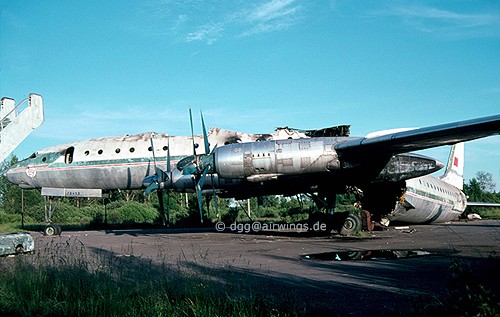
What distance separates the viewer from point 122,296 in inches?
246

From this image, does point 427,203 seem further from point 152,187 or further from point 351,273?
point 351,273

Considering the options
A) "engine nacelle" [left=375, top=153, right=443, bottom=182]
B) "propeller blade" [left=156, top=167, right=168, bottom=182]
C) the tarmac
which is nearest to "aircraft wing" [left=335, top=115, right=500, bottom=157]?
"engine nacelle" [left=375, top=153, right=443, bottom=182]

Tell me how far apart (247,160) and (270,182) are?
1378 mm

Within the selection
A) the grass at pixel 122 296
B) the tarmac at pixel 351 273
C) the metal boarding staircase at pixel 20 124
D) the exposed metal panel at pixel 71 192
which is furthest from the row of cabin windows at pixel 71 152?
the grass at pixel 122 296

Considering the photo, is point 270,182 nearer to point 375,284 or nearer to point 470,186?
point 375,284

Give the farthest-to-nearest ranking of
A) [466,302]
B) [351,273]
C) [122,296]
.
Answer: [351,273], [122,296], [466,302]

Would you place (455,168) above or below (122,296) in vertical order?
above

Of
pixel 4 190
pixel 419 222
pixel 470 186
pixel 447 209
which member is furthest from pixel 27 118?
pixel 4 190

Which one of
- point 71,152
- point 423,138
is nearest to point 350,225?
point 423,138

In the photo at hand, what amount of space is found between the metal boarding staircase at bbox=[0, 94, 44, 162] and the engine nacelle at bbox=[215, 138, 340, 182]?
6.29 meters

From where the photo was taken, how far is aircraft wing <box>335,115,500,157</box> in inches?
519

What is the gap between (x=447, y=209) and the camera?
28.2 m

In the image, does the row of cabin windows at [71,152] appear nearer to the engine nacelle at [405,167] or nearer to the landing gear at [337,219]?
the landing gear at [337,219]

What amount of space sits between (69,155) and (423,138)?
1712cm
